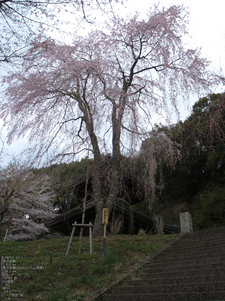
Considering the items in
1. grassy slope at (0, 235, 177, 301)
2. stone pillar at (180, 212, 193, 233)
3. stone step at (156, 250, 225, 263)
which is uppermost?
stone pillar at (180, 212, 193, 233)

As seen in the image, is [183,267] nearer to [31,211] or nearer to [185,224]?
[185,224]

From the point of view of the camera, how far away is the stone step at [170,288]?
345 centimetres

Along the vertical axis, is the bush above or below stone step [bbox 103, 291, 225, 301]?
above

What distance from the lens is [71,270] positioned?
17.3 ft

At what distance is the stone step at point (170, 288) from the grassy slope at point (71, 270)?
511 mm

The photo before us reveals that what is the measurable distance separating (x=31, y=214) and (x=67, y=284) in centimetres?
1320

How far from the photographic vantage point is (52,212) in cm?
1794

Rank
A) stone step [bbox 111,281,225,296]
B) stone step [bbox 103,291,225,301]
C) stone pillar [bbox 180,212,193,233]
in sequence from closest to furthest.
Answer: stone step [bbox 103,291,225,301]
stone step [bbox 111,281,225,296]
stone pillar [bbox 180,212,193,233]

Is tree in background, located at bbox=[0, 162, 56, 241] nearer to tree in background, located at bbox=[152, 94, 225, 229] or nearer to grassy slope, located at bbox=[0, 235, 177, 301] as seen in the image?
grassy slope, located at bbox=[0, 235, 177, 301]

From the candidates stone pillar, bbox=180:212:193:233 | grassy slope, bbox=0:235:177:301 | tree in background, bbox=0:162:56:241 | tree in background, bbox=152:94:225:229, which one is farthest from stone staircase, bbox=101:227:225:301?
tree in background, bbox=152:94:225:229

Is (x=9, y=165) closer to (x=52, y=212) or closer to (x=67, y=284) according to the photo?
(x=52, y=212)

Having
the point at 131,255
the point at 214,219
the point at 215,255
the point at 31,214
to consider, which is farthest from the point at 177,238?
the point at 31,214

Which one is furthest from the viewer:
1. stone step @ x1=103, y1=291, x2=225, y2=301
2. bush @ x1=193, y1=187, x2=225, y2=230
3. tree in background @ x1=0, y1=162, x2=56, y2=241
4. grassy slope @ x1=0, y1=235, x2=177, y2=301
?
bush @ x1=193, y1=187, x2=225, y2=230

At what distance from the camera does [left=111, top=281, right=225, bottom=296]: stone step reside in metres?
3.45
